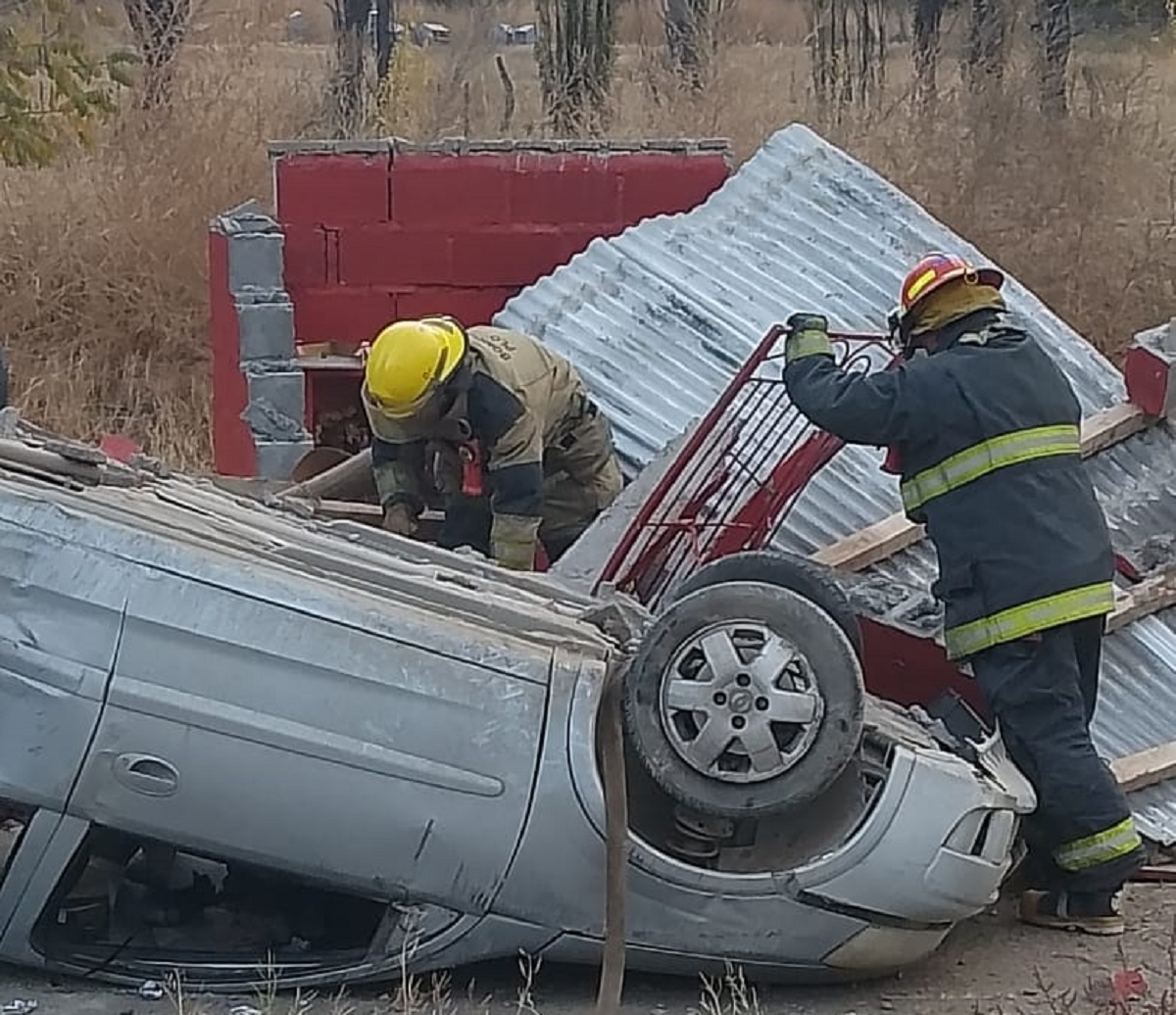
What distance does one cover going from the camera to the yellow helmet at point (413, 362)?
6.02 m

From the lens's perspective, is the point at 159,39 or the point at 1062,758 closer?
the point at 1062,758

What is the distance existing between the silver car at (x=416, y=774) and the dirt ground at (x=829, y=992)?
8cm

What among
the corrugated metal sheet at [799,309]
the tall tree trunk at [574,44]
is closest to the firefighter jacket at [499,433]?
the corrugated metal sheet at [799,309]

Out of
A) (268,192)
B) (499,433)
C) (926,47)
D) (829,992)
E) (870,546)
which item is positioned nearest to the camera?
(829,992)

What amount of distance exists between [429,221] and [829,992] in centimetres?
502

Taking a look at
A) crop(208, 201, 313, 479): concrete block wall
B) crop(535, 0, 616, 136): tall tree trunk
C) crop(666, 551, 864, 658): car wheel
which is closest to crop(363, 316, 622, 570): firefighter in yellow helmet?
crop(666, 551, 864, 658): car wheel

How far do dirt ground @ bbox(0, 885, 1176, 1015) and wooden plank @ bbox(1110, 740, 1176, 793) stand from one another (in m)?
0.90

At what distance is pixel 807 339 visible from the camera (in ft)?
17.1

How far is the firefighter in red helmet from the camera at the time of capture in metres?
5.07

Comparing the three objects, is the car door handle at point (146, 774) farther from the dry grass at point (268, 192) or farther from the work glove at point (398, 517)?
the dry grass at point (268, 192)

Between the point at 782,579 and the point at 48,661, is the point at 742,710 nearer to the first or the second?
the point at 782,579

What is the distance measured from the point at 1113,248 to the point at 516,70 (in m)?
7.20

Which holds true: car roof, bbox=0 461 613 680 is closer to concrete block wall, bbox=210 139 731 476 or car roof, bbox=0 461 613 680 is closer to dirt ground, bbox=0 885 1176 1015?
dirt ground, bbox=0 885 1176 1015

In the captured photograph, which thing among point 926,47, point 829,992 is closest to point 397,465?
point 829,992
